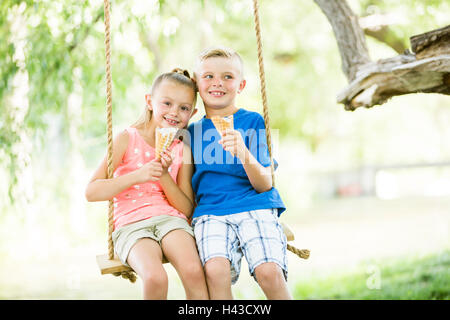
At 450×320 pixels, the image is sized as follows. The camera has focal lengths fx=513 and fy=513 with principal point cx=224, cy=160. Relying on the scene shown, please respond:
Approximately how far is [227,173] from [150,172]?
375 millimetres

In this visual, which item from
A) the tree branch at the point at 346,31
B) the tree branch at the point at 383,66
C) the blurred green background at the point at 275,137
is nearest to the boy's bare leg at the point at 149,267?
the tree branch at the point at 383,66

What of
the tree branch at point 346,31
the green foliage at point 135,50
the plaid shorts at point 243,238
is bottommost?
the plaid shorts at point 243,238

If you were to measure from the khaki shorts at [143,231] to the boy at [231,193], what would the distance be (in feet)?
0.33

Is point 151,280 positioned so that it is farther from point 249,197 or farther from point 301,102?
point 301,102

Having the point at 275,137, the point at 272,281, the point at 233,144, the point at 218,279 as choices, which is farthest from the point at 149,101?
the point at 275,137

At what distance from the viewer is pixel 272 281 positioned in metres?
2.10

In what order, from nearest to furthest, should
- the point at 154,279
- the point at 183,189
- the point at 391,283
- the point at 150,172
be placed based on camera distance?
1. the point at 154,279
2. the point at 150,172
3. the point at 183,189
4. the point at 391,283

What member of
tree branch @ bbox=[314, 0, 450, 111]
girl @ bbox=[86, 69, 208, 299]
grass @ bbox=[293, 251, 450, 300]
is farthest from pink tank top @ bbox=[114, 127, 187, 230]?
grass @ bbox=[293, 251, 450, 300]

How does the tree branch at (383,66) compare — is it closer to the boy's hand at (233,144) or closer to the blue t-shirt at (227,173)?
the blue t-shirt at (227,173)

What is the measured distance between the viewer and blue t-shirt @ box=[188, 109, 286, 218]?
7.74 feet

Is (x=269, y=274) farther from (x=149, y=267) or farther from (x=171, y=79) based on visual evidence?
(x=171, y=79)

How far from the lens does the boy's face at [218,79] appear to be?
8.02ft

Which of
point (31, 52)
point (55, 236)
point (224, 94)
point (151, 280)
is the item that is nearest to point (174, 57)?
point (55, 236)

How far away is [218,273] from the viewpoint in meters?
2.11
